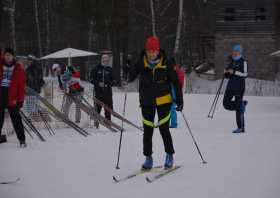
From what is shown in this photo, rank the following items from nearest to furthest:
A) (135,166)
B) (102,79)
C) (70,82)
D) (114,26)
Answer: (135,166), (102,79), (70,82), (114,26)

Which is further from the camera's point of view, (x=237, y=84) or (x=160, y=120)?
(x=237, y=84)

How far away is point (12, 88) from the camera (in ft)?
19.0

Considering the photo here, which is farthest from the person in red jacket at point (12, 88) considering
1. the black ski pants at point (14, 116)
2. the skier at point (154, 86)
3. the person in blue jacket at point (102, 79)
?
the person in blue jacket at point (102, 79)

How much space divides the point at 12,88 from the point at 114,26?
17266 millimetres

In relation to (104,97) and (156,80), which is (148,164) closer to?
(156,80)

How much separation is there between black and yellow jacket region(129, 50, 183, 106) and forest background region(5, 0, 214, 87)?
17.6m

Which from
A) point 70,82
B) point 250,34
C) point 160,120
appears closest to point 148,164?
point 160,120

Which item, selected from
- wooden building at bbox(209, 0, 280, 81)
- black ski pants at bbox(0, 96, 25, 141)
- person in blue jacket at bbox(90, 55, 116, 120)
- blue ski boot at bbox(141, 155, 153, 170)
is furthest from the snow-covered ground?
wooden building at bbox(209, 0, 280, 81)

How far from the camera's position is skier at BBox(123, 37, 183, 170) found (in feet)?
14.0

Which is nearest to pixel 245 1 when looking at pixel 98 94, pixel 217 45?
pixel 217 45

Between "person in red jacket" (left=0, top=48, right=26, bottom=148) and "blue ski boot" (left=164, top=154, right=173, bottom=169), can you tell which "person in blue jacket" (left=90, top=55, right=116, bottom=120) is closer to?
"person in red jacket" (left=0, top=48, right=26, bottom=148)

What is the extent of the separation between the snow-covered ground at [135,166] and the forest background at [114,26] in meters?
15.7

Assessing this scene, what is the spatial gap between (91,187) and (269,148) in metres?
3.32

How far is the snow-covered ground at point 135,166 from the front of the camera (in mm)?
3504
